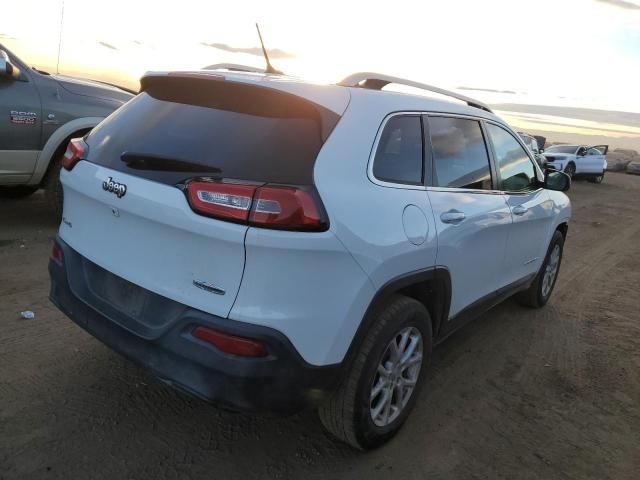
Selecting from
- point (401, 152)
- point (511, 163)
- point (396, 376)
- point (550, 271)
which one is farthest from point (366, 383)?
point (550, 271)

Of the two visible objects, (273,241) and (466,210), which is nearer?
(273,241)

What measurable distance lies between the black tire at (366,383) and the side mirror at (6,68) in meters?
4.64

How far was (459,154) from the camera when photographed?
3.38 meters

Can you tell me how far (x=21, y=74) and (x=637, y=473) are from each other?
6.23m

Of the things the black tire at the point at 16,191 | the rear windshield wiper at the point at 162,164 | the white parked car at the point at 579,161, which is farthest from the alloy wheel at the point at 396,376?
the white parked car at the point at 579,161

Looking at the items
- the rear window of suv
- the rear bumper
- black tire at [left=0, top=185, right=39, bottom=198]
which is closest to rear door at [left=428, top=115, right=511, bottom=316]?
the rear window of suv

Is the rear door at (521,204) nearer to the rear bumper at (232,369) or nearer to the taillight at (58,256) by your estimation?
the rear bumper at (232,369)

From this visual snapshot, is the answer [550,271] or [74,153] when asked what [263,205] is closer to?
[74,153]

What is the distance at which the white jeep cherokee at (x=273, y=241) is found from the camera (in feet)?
7.16

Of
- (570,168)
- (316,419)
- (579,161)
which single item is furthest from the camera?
(579,161)

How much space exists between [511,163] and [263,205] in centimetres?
262

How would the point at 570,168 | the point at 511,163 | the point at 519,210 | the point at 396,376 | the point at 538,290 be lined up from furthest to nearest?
the point at 570,168, the point at 538,290, the point at 511,163, the point at 519,210, the point at 396,376

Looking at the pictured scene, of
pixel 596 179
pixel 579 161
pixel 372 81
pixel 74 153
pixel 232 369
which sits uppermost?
pixel 372 81

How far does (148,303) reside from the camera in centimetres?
243
